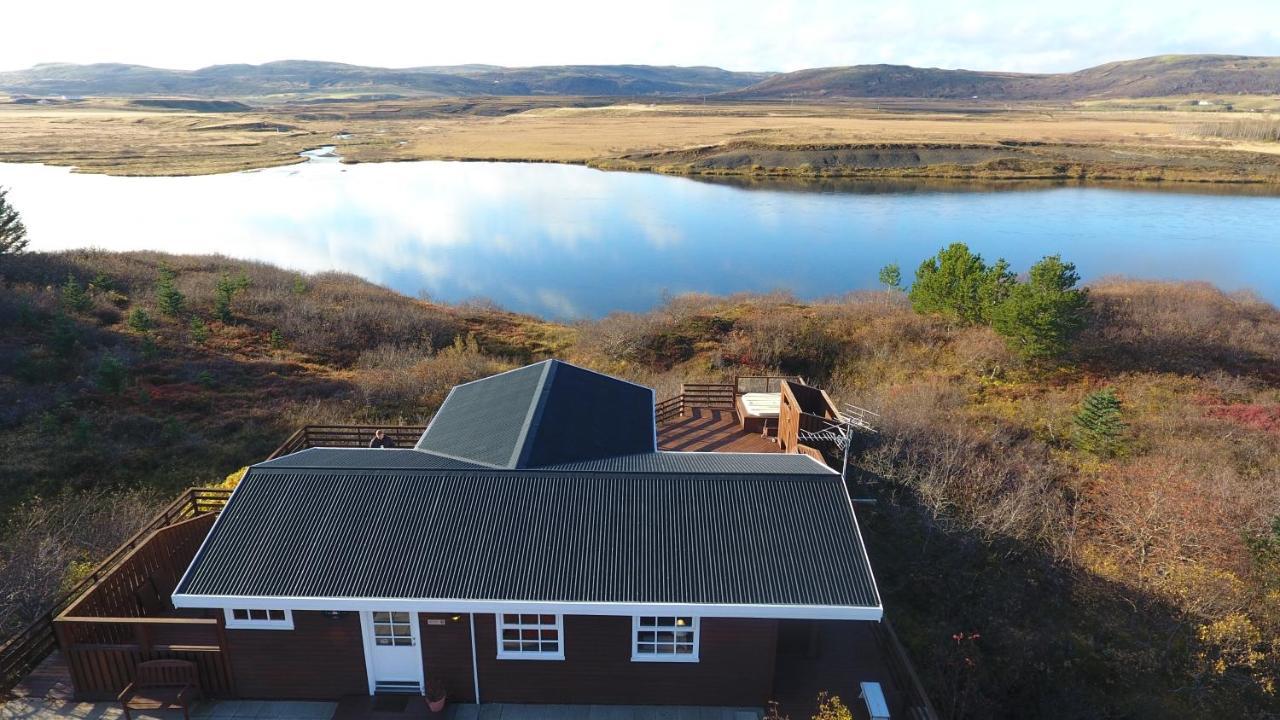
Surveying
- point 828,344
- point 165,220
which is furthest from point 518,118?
point 828,344

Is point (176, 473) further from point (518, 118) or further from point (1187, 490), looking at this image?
point (518, 118)

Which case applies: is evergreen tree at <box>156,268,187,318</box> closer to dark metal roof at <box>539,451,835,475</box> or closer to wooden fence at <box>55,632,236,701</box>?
wooden fence at <box>55,632,236,701</box>

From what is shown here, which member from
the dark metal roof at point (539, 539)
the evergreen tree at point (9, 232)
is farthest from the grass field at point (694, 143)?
the dark metal roof at point (539, 539)

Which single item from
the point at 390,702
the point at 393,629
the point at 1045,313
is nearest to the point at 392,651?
the point at 393,629

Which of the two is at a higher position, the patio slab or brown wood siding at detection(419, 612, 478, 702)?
brown wood siding at detection(419, 612, 478, 702)

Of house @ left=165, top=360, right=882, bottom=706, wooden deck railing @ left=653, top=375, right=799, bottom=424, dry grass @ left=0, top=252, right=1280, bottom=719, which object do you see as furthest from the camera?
wooden deck railing @ left=653, top=375, right=799, bottom=424

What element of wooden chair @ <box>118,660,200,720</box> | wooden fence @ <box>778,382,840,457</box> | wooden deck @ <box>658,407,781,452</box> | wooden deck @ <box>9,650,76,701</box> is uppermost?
wooden fence @ <box>778,382,840,457</box>

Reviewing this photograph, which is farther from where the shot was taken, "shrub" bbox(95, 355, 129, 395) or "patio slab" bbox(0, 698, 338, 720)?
"shrub" bbox(95, 355, 129, 395)

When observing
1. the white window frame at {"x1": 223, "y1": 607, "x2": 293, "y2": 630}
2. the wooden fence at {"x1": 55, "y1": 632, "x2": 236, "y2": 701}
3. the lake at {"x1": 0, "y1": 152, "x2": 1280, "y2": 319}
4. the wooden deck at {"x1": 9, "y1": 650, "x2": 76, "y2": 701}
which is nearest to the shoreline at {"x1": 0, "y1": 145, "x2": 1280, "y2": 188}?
the lake at {"x1": 0, "y1": 152, "x2": 1280, "y2": 319}
